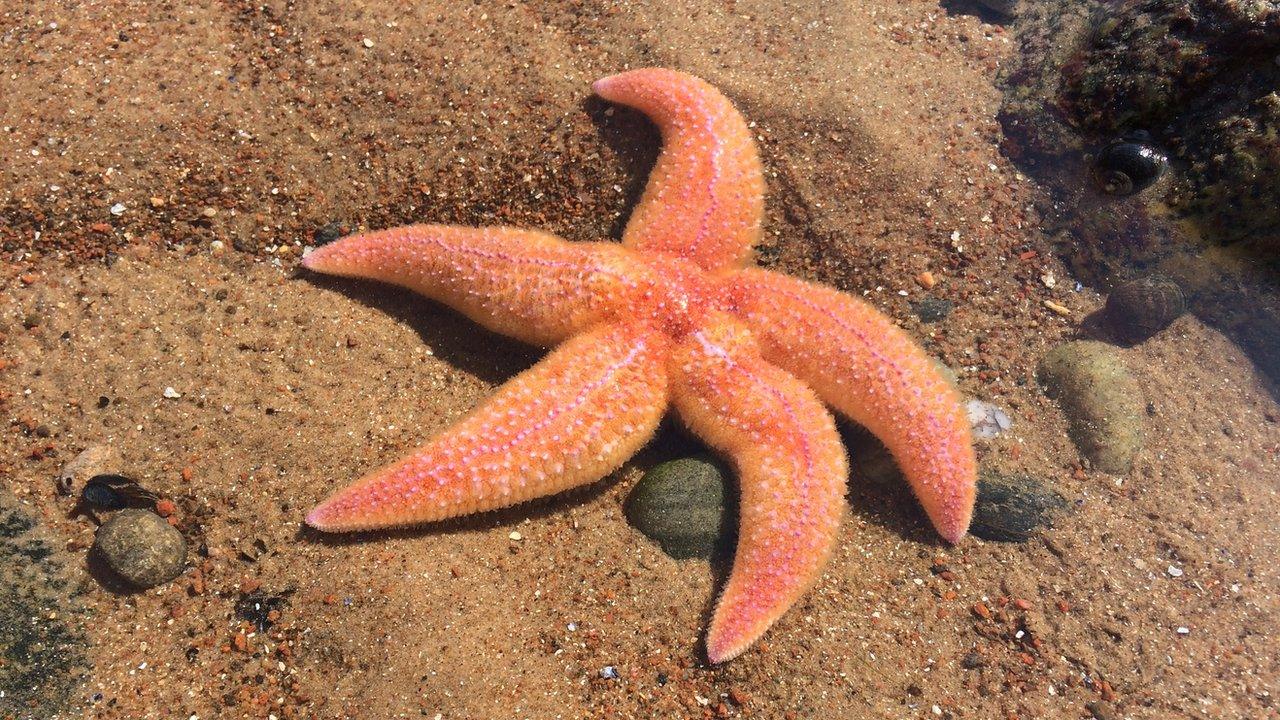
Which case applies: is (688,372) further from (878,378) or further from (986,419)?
(986,419)

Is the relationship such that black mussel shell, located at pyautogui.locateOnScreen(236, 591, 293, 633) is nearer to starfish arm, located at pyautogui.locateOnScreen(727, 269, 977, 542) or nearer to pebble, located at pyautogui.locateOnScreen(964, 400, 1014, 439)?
starfish arm, located at pyautogui.locateOnScreen(727, 269, 977, 542)

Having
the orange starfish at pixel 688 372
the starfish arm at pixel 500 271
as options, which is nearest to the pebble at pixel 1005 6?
the orange starfish at pixel 688 372

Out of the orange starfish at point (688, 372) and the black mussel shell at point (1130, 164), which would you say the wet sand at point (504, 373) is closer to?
the orange starfish at point (688, 372)

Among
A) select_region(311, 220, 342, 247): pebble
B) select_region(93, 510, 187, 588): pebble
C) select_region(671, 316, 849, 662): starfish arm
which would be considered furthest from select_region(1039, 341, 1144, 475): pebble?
select_region(93, 510, 187, 588): pebble

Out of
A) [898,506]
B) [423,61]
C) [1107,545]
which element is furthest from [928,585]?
[423,61]

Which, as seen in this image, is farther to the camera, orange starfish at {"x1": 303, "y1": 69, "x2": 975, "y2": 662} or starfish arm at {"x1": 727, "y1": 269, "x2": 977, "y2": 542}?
starfish arm at {"x1": 727, "y1": 269, "x2": 977, "y2": 542}

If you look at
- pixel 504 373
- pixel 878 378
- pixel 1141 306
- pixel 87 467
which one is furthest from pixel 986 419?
pixel 87 467
